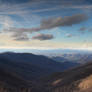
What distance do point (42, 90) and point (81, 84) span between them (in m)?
23.9

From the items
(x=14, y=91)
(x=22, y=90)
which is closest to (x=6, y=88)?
(x=14, y=91)

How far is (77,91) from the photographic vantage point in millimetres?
65562

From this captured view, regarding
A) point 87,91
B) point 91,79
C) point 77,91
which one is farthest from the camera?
point 91,79

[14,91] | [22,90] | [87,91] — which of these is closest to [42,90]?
[22,90]

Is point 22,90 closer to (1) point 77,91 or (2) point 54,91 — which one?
(2) point 54,91

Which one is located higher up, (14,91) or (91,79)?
(91,79)

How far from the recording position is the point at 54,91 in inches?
3017

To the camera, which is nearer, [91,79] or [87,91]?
[87,91]

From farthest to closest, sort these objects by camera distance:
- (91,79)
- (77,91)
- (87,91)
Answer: (91,79) < (77,91) < (87,91)

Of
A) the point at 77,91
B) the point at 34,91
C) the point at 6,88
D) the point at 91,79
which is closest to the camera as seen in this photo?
the point at 77,91

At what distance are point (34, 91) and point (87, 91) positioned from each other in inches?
1270

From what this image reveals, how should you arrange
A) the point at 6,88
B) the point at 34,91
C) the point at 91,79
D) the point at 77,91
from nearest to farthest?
the point at 77,91, the point at 6,88, the point at 91,79, the point at 34,91

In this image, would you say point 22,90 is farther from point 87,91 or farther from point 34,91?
point 87,91

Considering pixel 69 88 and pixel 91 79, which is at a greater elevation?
pixel 91 79
